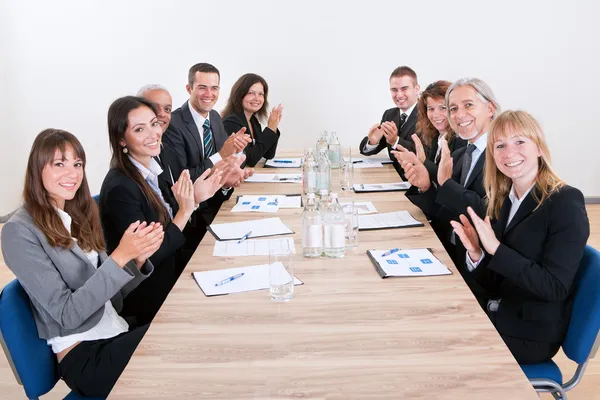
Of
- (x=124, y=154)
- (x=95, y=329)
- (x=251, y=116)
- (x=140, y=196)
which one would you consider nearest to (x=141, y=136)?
(x=124, y=154)

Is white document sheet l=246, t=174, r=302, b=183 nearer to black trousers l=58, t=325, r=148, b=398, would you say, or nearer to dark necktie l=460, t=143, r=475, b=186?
dark necktie l=460, t=143, r=475, b=186

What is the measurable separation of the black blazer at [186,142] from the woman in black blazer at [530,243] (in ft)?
6.46

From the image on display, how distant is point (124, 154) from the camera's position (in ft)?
8.52

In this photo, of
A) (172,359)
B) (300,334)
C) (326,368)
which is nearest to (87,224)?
(172,359)

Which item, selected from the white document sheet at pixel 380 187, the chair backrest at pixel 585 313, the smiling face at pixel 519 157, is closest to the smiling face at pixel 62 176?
the smiling face at pixel 519 157

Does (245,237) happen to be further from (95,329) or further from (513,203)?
(513,203)

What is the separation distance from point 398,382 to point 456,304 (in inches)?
19.3

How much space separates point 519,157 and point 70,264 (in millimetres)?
1497

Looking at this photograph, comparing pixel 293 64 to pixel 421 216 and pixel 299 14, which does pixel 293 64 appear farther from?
pixel 421 216

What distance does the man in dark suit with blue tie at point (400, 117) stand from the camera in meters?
4.52

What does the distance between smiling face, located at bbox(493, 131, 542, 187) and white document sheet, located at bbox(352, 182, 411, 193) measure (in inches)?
51.4

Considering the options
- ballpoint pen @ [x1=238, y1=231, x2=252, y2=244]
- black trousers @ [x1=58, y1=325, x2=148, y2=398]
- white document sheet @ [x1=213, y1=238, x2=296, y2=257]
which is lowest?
black trousers @ [x1=58, y1=325, x2=148, y2=398]

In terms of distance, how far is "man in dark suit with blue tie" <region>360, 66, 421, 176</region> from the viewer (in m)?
4.52

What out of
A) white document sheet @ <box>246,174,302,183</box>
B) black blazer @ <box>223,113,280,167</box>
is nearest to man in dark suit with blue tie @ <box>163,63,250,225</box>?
white document sheet @ <box>246,174,302,183</box>
